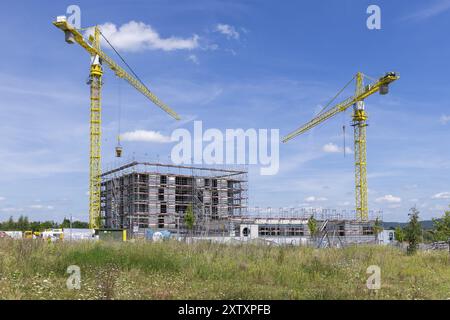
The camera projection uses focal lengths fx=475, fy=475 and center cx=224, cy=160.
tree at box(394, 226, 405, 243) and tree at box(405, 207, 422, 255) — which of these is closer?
tree at box(405, 207, 422, 255)

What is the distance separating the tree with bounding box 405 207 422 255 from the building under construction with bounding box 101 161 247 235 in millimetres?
47285

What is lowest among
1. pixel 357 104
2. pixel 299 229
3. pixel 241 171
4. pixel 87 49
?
pixel 299 229

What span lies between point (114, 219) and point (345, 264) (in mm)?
69992

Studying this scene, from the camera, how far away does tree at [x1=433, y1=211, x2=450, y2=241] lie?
30.7m

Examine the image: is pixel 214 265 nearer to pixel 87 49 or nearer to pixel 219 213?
pixel 87 49

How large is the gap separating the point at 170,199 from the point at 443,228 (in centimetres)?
5259

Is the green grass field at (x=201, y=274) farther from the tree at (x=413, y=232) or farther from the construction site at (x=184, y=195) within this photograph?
the construction site at (x=184, y=195)

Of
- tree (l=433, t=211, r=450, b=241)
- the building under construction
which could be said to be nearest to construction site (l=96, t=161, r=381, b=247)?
the building under construction

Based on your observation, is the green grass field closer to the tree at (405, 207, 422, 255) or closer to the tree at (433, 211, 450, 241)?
the tree at (405, 207, 422, 255)

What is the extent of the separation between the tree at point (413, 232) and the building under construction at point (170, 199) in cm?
4728

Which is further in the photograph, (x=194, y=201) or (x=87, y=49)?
(x=194, y=201)

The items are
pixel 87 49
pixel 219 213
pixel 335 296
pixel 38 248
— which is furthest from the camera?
pixel 219 213
